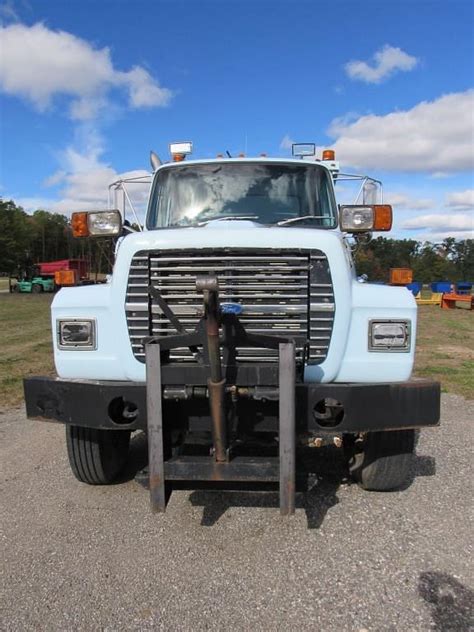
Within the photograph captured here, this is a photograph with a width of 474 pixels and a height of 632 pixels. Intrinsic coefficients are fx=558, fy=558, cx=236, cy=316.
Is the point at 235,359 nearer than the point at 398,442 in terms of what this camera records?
Yes

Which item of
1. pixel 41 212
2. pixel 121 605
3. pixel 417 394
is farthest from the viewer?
pixel 41 212

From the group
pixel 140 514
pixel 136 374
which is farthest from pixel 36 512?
pixel 136 374

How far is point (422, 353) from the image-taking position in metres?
11.6

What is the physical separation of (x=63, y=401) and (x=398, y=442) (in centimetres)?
232

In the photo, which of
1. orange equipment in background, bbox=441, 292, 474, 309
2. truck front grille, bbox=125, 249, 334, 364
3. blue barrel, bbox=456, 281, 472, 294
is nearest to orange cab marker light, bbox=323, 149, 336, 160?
truck front grille, bbox=125, 249, 334, 364

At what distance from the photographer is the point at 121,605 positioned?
2875 millimetres

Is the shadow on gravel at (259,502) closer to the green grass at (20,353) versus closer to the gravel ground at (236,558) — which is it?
the gravel ground at (236,558)

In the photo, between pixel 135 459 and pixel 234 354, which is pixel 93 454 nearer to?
pixel 135 459

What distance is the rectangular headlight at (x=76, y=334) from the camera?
3.63 m

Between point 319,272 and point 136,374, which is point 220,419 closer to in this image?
point 136,374

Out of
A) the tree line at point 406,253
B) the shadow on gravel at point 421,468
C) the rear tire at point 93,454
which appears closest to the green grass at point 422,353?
the shadow on gravel at point 421,468

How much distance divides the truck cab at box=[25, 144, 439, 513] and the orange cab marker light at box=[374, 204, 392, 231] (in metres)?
0.95

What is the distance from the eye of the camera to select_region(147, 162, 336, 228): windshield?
4727mm

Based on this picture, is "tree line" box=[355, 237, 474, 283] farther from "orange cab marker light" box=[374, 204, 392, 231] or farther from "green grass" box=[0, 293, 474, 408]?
"orange cab marker light" box=[374, 204, 392, 231]
